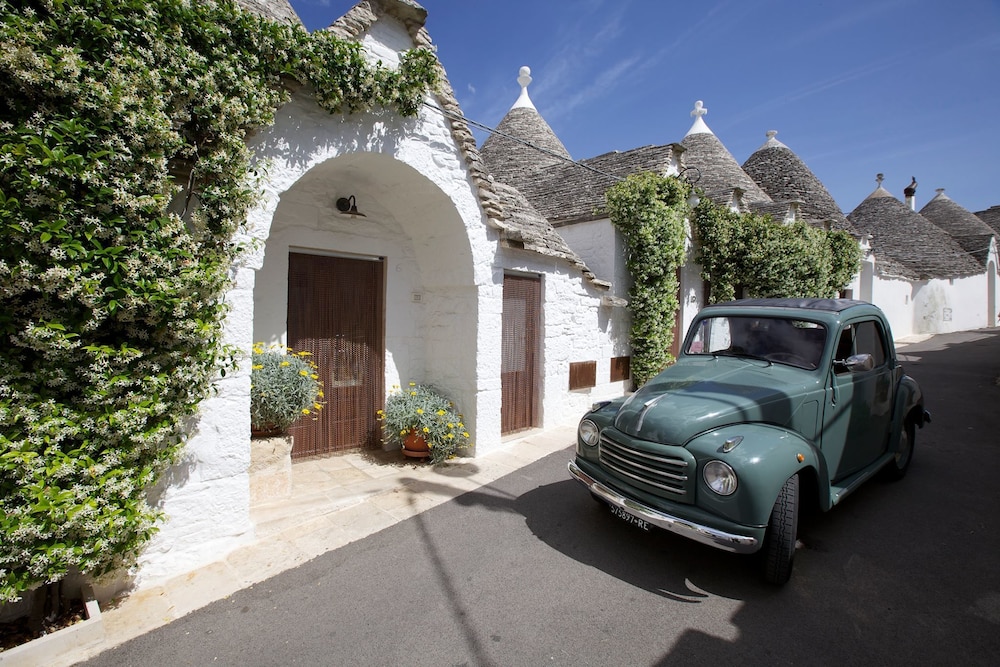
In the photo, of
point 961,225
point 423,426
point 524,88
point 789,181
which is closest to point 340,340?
point 423,426

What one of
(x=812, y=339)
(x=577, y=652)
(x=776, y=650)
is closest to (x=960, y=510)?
(x=812, y=339)

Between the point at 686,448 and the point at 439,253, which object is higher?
the point at 439,253

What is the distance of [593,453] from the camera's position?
13.1 feet

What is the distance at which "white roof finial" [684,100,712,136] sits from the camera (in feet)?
61.3

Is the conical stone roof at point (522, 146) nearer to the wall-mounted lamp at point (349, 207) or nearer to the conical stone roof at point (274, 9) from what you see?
the wall-mounted lamp at point (349, 207)

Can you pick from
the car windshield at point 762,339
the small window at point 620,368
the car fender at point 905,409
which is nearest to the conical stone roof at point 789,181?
the small window at point 620,368

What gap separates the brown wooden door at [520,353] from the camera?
278 inches

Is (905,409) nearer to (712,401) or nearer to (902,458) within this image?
(902,458)

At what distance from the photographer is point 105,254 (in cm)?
280

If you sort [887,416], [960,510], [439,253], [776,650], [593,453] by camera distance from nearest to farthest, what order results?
[776,650], [593,453], [960,510], [887,416], [439,253]

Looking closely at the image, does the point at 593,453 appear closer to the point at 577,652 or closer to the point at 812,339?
the point at 577,652

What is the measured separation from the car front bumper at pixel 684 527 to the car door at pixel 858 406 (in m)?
1.55

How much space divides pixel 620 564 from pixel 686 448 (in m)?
1.09

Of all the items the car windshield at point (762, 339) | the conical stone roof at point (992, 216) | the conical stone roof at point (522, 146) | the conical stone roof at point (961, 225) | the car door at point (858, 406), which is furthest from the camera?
the conical stone roof at point (992, 216)
